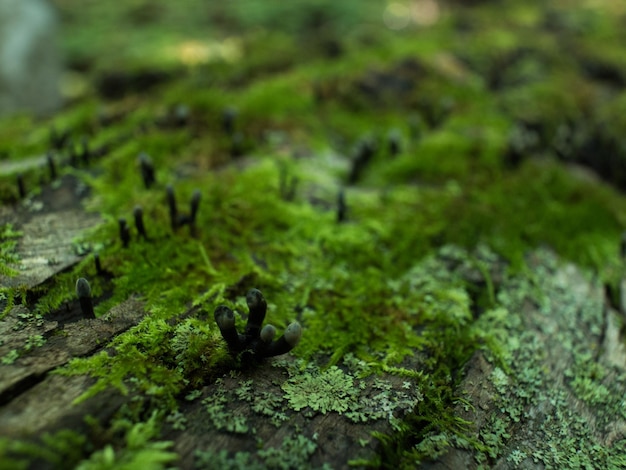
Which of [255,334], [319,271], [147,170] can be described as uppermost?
[147,170]

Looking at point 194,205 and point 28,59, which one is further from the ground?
point 28,59

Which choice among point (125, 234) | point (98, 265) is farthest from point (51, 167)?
point (98, 265)

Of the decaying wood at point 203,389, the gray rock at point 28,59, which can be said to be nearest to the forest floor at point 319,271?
the decaying wood at point 203,389

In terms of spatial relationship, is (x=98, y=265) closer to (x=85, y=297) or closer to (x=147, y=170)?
(x=85, y=297)

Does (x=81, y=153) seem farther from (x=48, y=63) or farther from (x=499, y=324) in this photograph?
(x=48, y=63)

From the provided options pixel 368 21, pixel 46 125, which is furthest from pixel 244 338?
pixel 368 21

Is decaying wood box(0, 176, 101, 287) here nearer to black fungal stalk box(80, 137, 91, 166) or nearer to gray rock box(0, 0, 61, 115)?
black fungal stalk box(80, 137, 91, 166)

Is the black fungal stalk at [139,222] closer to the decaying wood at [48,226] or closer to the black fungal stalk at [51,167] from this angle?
the decaying wood at [48,226]
